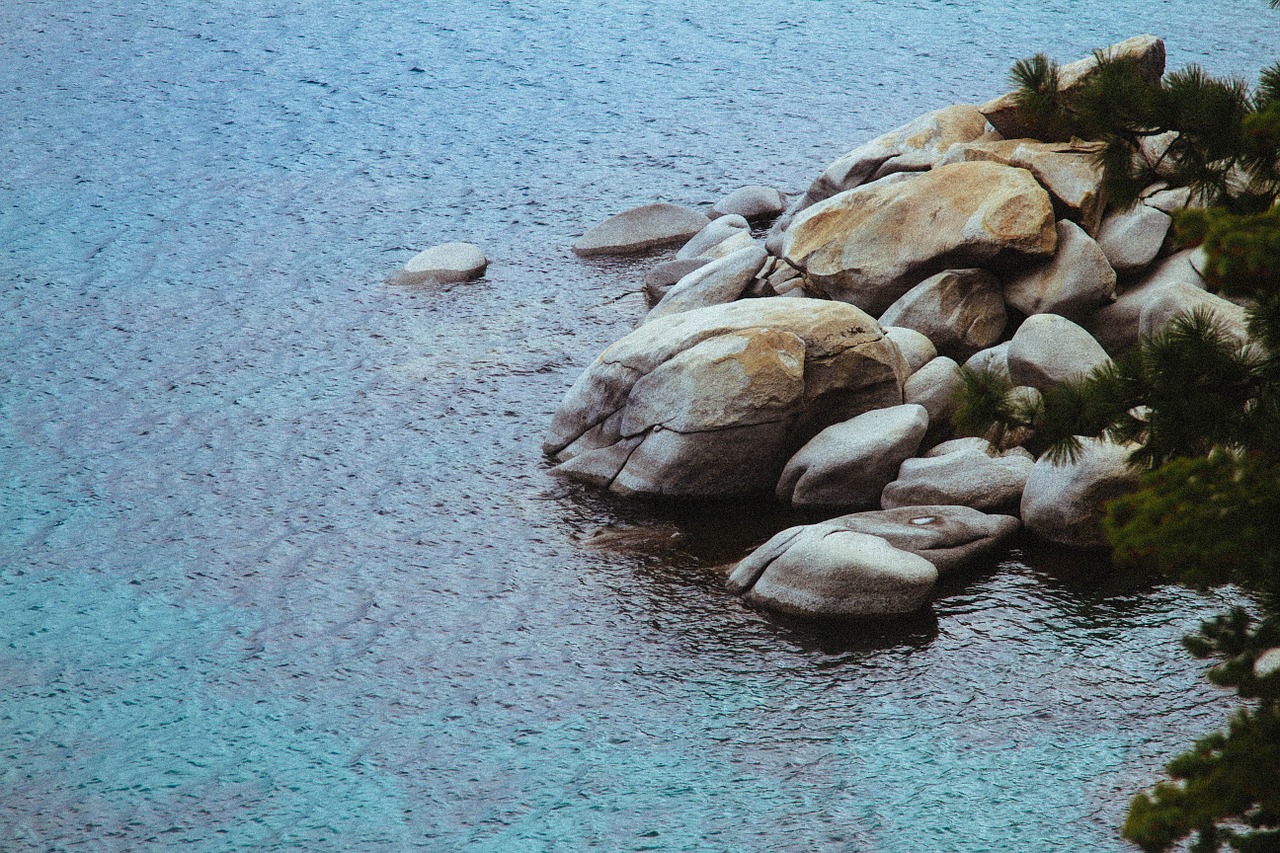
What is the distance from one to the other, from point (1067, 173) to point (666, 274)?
4999mm

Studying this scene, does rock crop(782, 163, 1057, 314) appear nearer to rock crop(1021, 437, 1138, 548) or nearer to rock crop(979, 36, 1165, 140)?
rock crop(979, 36, 1165, 140)

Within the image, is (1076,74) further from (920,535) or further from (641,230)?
(641,230)

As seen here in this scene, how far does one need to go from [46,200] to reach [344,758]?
14000 mm

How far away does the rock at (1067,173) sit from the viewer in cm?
1227

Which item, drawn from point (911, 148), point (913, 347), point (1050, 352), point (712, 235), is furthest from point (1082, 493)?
point (712, 235)

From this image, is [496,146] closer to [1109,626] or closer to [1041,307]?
[1041,307]

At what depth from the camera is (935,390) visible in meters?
11.4

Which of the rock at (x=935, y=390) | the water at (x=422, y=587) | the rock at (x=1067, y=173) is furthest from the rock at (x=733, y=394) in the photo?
the rock at (x=1067, y=173)

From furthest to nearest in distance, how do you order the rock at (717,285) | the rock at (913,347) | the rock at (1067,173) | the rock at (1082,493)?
the rock at (717,285)
the rock at (1067,173)
the rock at (913,347)
the rock at (1082,493)

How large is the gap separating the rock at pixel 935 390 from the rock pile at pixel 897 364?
2 cm

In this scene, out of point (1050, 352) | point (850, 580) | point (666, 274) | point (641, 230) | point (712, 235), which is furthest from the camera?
point (641, 230)

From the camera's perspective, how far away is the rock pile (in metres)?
9.87

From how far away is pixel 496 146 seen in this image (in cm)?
2108

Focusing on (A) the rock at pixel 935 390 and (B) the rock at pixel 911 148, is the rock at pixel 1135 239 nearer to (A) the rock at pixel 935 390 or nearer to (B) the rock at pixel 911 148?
(A) the rock at pixel 935 390
